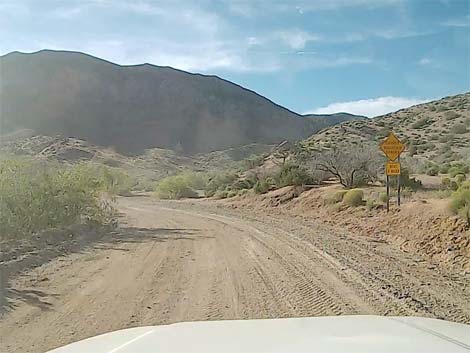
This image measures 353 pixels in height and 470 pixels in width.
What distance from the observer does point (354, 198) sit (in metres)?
27.4

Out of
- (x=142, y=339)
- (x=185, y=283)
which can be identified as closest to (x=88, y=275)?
(x=185, y=283)

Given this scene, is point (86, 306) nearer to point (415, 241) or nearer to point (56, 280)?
point (56, 280)

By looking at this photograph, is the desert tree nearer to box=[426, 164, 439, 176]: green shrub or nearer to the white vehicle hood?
box=[426, 164, 439, 176]: green shrub

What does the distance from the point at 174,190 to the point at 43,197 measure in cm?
3245

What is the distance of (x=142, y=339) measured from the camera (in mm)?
4285

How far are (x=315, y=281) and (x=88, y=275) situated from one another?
437 cm

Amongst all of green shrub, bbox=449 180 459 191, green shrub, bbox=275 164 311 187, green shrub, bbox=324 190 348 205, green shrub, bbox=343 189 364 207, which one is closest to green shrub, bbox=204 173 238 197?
green shrub, bbox=275 164 311 187

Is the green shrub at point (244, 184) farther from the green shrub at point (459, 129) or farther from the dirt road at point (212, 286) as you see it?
the dirt road at point (212, 286)

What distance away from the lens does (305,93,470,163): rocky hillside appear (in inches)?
2239

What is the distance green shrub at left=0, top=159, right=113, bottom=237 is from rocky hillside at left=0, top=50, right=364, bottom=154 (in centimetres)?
7649

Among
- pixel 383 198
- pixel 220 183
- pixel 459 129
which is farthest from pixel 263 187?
pixel 459 129

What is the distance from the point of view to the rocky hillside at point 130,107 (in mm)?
101562

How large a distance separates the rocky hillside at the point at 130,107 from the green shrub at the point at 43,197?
76.5 meters

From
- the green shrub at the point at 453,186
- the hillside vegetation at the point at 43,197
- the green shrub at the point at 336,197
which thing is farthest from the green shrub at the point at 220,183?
the hillside vegetation at the point at 43,197
